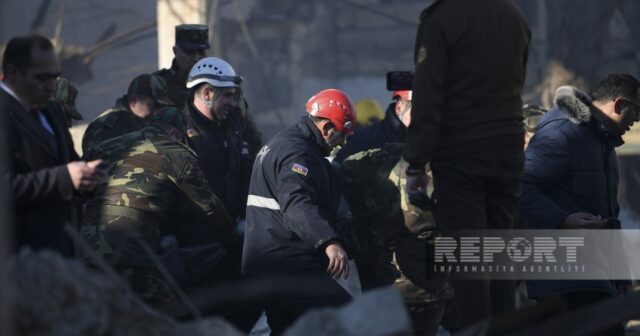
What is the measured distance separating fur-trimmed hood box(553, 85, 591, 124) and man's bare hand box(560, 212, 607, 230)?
510 millimetres

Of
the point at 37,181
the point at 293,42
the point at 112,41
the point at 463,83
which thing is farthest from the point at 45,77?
the point at 293,42

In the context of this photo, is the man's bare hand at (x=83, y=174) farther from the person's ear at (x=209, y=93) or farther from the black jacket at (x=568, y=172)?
the person's ear at (x=209, y=93)

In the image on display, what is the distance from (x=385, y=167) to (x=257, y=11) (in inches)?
611

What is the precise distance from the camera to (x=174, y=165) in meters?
6.60

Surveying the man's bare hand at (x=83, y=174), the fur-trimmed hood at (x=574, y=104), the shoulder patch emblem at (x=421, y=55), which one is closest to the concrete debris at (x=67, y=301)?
the man's bare hand at (x=83, y=174)

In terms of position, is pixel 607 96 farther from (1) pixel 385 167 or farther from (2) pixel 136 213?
(2) pixel 136 213

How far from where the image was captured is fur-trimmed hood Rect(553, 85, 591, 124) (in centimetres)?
680

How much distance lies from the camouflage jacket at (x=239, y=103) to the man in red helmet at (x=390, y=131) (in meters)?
0.64

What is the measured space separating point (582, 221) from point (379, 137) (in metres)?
1.92

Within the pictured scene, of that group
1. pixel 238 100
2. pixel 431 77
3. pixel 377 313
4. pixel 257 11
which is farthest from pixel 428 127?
pixel 257 11

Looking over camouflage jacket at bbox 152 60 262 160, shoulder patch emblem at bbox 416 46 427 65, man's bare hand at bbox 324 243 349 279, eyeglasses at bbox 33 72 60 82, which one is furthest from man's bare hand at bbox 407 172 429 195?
camouflage jacket at bbox 152 60 262 160

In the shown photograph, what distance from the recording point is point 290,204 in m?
6.82

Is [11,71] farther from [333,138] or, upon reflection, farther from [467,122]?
[333,138]

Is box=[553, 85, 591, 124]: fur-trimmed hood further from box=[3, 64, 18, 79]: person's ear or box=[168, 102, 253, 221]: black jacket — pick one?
box=[3, 64, 18, 79]: person's ear
